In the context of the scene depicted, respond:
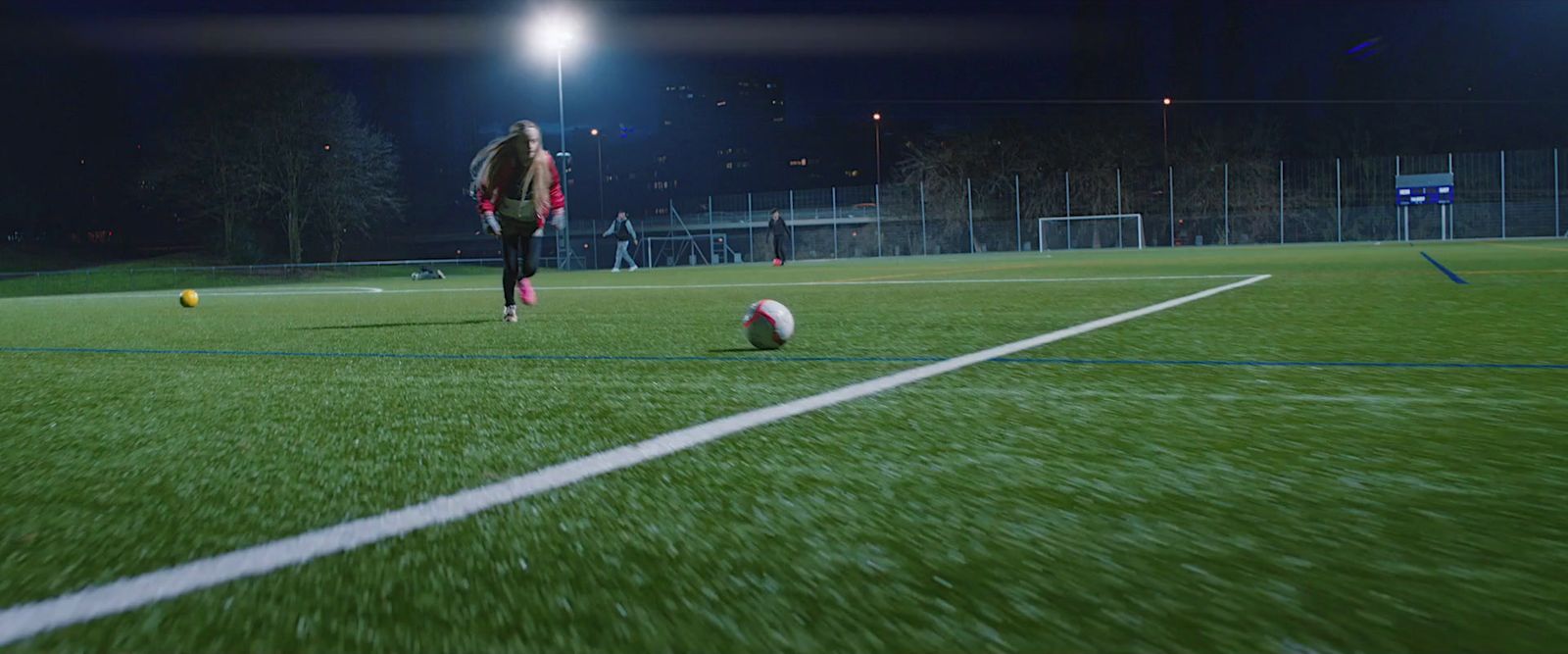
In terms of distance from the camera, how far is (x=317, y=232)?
50.8 metres

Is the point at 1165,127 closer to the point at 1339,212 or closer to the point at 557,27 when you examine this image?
the point at 1339,212

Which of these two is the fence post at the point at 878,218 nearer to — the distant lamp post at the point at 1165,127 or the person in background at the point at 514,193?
the distant lamp post at the point at 1165,127

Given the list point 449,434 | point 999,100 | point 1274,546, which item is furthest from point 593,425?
point 999,100

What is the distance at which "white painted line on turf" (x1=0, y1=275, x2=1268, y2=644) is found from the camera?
165cm

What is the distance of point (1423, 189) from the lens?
4659 cm

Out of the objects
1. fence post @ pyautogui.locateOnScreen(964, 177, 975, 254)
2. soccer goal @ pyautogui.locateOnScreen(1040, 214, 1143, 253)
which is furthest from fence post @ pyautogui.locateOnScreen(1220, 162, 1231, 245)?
fence post @ pyautogui.locateOnScreen(964, 177, 975, 254)

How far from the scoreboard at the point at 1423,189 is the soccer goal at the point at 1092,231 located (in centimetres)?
1078

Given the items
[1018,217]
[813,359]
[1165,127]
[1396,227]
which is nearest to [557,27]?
[1018,217]

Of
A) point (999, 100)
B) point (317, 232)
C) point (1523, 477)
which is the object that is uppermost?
point (999, 100)

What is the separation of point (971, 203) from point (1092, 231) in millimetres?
7349

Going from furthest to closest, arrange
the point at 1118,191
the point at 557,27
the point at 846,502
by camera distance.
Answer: the point at 1118,191 < the point at 557,27 < the point at 846,502

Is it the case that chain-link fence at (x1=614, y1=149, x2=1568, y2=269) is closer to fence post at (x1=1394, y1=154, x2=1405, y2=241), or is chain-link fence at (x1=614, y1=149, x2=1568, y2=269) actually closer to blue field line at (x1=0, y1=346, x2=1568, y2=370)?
fence post at (x1=1394, y1=154, x2=1405, y2=241)

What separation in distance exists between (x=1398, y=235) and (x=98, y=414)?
2042 inches

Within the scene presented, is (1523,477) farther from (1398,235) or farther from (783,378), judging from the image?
(1398,235)
